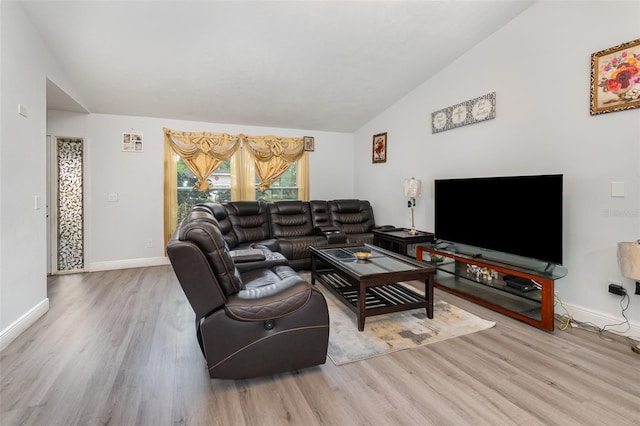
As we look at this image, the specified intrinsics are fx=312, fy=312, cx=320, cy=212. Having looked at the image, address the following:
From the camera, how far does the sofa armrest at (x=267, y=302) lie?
1.78 metres

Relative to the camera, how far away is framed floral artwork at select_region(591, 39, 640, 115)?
239cm

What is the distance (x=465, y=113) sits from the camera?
12.4ft

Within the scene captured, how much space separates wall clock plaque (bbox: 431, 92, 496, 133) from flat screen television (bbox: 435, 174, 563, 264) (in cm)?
78

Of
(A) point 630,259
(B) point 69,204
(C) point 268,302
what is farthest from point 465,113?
(B) point 69,204

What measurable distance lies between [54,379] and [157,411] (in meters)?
0.82

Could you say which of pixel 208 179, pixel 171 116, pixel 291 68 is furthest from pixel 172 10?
pixel 208 179

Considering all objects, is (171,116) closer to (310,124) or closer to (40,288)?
(310,124)

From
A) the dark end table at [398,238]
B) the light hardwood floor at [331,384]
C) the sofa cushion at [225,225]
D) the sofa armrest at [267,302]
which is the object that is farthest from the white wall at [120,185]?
the sofa armrest at [267,302]

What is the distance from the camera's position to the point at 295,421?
1.57 metres

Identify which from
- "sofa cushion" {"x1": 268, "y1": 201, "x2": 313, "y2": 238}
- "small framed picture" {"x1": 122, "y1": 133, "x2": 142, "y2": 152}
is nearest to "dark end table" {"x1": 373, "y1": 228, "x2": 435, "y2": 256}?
"sofa cushion" {"x1": 268, "y1": 201, "x2": 313, "y2": 238}

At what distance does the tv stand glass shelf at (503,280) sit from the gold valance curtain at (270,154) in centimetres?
282

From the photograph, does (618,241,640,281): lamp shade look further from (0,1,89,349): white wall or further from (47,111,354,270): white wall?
(47,111,354,270): white wall

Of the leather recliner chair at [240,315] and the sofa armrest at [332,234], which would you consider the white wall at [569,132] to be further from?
the leather recliner chair at [240,315]

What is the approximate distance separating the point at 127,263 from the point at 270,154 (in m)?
2.80
